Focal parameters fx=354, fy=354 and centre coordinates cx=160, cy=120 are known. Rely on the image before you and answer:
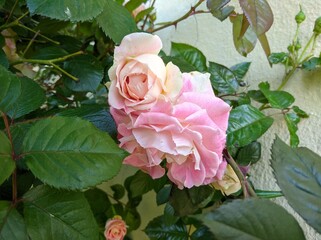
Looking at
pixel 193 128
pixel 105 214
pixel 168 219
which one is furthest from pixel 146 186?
pixel 193 128

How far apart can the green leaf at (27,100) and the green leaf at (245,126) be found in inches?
9.8

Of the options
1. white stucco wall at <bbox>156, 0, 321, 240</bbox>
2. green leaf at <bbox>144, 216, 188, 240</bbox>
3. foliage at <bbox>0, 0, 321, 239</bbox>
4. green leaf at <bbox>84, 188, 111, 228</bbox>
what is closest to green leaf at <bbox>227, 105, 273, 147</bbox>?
foliage at <bbox>0, 0, 321, 239</bbox>

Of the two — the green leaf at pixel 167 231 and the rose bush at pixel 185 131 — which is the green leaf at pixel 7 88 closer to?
the rose bush at pixel 185 131

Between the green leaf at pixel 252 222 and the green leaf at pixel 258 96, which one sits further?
the green leaf at pixel 258 96

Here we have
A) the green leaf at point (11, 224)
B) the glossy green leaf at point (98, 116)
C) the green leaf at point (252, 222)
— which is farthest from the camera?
the glossy green leaf at point (98, 116)

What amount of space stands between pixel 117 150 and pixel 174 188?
116 millimetres

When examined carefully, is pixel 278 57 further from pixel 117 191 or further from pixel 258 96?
pixel 117 191

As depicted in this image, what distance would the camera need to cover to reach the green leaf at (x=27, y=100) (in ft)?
1.39

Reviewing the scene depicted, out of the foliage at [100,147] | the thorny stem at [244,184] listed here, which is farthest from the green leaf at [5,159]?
the thorny stem at [244,184]

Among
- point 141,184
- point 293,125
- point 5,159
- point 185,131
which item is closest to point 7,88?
point 5,159

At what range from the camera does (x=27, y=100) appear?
0.44 meters

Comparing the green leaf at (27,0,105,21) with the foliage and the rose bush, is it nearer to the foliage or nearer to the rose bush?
the foliage

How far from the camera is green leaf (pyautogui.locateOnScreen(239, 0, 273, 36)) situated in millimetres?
374

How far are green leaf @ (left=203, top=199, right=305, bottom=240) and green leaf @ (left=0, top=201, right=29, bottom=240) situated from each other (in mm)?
198
